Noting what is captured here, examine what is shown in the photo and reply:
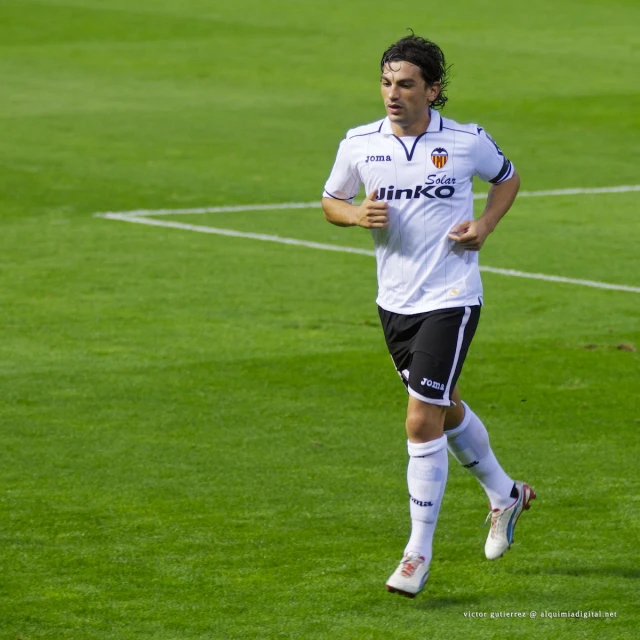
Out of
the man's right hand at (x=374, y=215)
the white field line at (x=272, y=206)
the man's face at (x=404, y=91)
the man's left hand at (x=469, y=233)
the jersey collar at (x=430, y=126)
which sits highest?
the man's face at (x=404, y=91)

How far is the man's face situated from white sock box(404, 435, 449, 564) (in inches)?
55.9

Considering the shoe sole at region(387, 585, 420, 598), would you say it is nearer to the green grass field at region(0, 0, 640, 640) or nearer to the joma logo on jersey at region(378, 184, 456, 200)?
the green grass field at region(0, 0, 640, 640)

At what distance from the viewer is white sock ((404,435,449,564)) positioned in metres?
6.78

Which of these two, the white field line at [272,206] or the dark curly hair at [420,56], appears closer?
the dark curly hair at [420,56]

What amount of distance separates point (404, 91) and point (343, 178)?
51 cm

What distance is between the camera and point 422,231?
6891 mm

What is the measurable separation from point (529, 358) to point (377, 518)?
3.49m

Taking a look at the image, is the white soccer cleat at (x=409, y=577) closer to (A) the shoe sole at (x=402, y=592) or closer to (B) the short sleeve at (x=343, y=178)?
A: (A) the shoe sole at (x=402, y=592)

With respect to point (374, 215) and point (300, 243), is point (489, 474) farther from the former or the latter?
point (300, 243)

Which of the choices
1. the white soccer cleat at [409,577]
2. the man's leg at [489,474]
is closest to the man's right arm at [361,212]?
the man's leg at [489,474]

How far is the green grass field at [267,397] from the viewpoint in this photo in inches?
265

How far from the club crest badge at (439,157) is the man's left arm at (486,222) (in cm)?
27

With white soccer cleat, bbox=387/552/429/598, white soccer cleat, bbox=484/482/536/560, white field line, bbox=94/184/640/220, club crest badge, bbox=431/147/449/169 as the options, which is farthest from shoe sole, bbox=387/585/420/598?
white field line, bbox=94/184/640/220

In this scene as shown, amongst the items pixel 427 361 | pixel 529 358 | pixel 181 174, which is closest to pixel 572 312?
pixel 529 358
